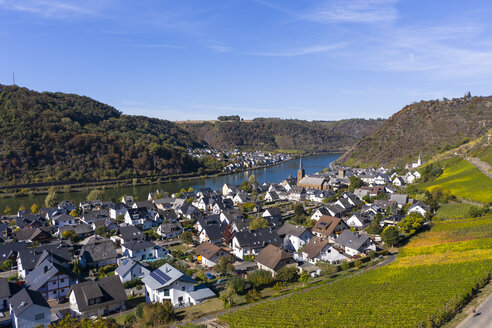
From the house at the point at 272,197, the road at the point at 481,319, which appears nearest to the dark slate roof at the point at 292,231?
the road at the point at 481,319

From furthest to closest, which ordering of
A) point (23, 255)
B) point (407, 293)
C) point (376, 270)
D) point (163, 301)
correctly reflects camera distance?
point (23, 255) → point (376, 270) → point (163, 301) → point (407, 293)

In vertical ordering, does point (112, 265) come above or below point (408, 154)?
below

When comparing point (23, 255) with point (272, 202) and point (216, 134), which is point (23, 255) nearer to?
point (272, 202)

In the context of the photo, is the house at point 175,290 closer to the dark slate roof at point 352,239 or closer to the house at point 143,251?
the house at point 143,251

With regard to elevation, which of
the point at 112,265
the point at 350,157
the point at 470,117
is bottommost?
the point at 112,265

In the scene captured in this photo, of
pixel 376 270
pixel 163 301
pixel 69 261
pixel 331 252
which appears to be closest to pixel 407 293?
pixel 376 270

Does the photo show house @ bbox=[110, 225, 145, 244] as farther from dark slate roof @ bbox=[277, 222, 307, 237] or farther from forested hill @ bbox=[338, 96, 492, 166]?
forested hill @ bbox=[338, 96, 492, 166]

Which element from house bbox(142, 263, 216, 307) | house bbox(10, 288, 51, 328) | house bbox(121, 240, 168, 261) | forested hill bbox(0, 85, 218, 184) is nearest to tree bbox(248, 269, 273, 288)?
house bbox(142, 263, 216, 307)
